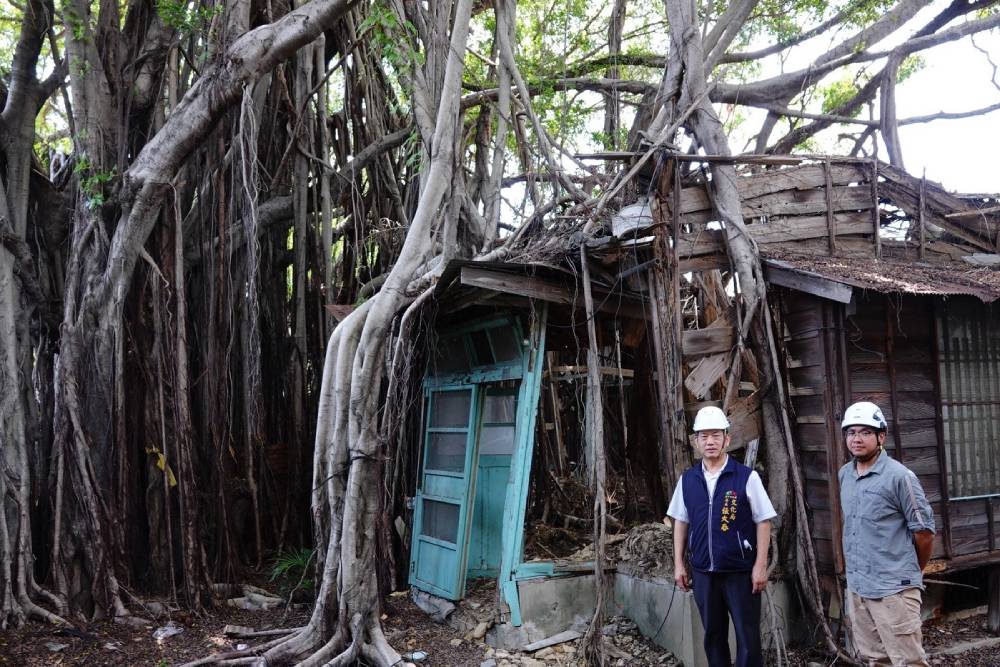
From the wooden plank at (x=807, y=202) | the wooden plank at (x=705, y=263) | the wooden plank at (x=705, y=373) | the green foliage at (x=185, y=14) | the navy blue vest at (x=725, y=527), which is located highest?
the green foliage at (x=185, y=14)

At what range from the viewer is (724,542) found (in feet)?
12.1

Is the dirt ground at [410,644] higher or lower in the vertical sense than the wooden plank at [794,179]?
lower

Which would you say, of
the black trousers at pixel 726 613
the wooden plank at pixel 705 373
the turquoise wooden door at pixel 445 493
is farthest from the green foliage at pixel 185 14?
the black trousers at pixel 726 613

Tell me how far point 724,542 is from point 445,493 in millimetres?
2998

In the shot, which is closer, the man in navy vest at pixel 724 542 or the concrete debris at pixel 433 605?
the man in navy vest at pixel 724 542

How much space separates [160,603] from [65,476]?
4.04 feet

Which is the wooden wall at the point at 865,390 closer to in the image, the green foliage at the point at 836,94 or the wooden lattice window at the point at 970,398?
the wooden lattice window at the point at 970,398

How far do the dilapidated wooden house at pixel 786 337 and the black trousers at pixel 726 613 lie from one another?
1.25 m

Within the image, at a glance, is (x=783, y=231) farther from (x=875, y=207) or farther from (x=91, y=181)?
(x=91, y=181)

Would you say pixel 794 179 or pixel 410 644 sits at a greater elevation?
pixel 794 179

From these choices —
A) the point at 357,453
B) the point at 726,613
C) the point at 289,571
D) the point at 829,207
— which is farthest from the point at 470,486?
the point at 829,207

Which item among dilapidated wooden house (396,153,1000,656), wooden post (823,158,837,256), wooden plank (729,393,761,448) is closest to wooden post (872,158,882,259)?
dilapidated wooden house (396,153,1000,656)

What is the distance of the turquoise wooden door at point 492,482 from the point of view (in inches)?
263

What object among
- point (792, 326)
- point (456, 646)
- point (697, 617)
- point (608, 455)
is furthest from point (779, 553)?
point (608, 455)
